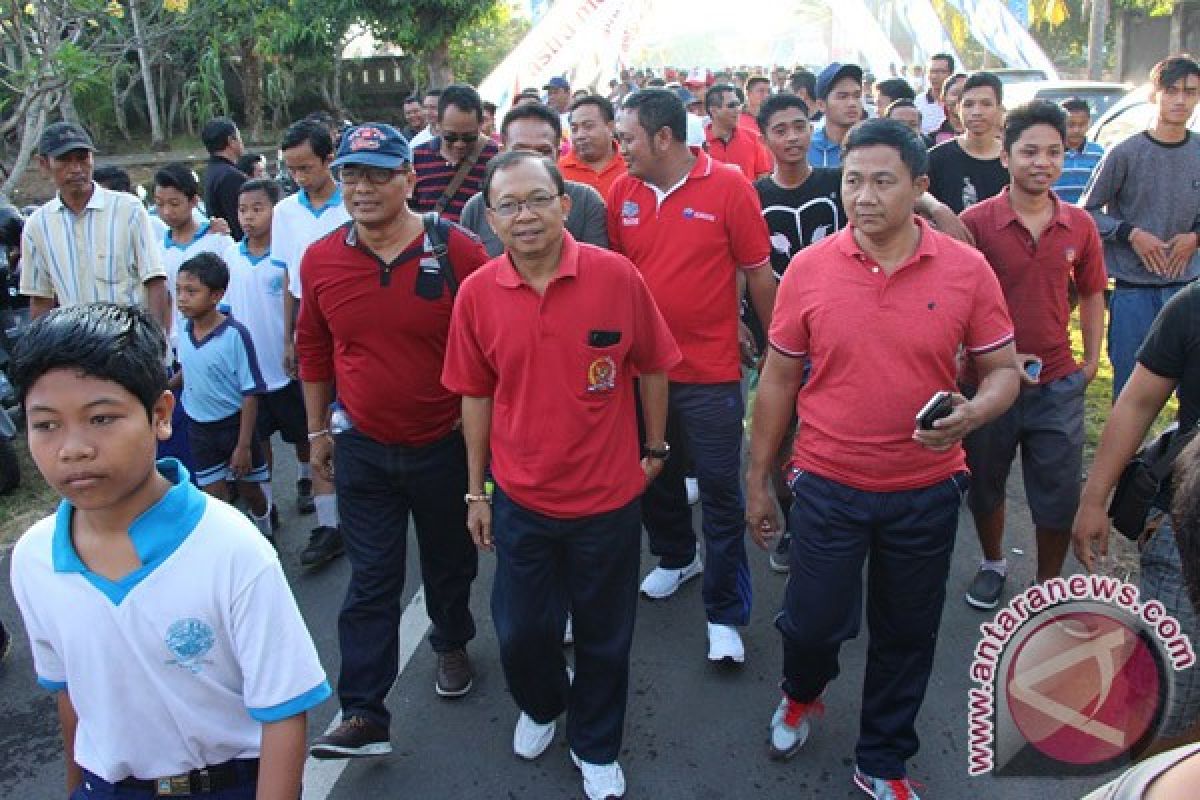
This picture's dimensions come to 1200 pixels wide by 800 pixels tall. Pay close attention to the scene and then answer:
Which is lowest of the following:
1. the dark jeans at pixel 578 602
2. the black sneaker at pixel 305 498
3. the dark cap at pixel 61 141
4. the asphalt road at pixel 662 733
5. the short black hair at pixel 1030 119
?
the asphalt road at pixel 662 733

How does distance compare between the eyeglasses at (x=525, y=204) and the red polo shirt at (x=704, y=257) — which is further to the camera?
the red polo shirt at (x=704, y=257)

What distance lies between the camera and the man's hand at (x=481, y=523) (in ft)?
9.68

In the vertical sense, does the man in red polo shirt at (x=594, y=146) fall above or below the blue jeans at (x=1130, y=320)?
above

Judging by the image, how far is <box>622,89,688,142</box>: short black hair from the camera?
3615 mm

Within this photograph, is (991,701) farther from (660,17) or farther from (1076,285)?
(660,17)

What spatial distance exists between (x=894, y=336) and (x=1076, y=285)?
162 cm

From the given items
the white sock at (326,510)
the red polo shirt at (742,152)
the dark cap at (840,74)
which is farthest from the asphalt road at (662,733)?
the red polo shirt at (742,152)

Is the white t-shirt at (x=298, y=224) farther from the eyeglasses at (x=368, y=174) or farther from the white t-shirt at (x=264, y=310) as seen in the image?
the eyeglasses at (x=368, y=174)

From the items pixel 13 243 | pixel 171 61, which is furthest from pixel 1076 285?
pixel 171 61

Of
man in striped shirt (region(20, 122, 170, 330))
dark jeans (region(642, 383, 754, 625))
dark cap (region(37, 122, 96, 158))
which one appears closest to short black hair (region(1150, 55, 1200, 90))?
dark jeans (region(642, 383, 754, 625))

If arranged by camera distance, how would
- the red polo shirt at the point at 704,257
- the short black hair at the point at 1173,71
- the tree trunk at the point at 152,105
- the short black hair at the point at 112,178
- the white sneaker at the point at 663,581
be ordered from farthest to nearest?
1. the tree trunk at the point at 152,105
2. the short black hair at the point at 112,178
3. the short black hair at the point at 1173,71
4. the white sneaker at the point at 663,581
5. the red polo shirt at the point at 704,257

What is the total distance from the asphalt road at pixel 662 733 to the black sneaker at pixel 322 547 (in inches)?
16.6

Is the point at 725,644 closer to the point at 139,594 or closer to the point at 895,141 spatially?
the point at 895,141

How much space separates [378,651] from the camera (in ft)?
10.2
